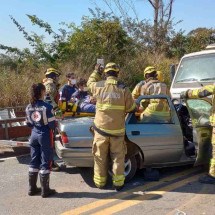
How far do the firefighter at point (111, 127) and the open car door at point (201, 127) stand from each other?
107 cm

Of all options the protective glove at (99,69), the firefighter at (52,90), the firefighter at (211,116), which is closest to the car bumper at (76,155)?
the firefighter at (52,90)

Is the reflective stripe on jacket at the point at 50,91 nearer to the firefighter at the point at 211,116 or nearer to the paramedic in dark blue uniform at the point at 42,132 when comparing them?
the paramedic in dark blue uniform at the point at 42,132

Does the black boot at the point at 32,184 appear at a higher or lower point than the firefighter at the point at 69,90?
lower

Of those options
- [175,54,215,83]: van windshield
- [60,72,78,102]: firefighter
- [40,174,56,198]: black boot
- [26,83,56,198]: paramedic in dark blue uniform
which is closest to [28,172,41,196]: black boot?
[26,83,56,198]: paramedic in dark blue uniform

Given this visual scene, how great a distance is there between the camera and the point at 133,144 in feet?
19.3

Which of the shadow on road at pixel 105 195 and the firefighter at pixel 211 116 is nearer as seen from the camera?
the shadow on road at pixel 105 195

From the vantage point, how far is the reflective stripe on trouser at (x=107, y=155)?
554 cm

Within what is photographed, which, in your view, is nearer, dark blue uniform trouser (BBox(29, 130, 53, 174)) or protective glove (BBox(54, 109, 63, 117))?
dark blue uniform trouser (BBox(29, 130, 53, 174))

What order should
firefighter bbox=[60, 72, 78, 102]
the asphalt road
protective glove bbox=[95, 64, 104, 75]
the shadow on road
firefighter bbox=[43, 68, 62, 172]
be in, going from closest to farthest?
the asphalt road, the shadow on road, firefighter bbox=[43, 68, 62, 172], firefighter bbox=[60, 72, 78, 102], protective glove bbox=[95, 64, 104, 75]

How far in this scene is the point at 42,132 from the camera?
5.38 metres

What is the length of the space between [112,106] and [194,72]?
4154mm

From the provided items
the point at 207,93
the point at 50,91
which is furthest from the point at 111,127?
the point at 50,91

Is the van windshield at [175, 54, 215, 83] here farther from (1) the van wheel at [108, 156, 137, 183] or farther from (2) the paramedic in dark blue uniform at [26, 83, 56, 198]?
(2) the paramedic in dark blue uniform at [26, 83, 56, 198]

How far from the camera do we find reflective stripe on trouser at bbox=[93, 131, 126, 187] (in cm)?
554
